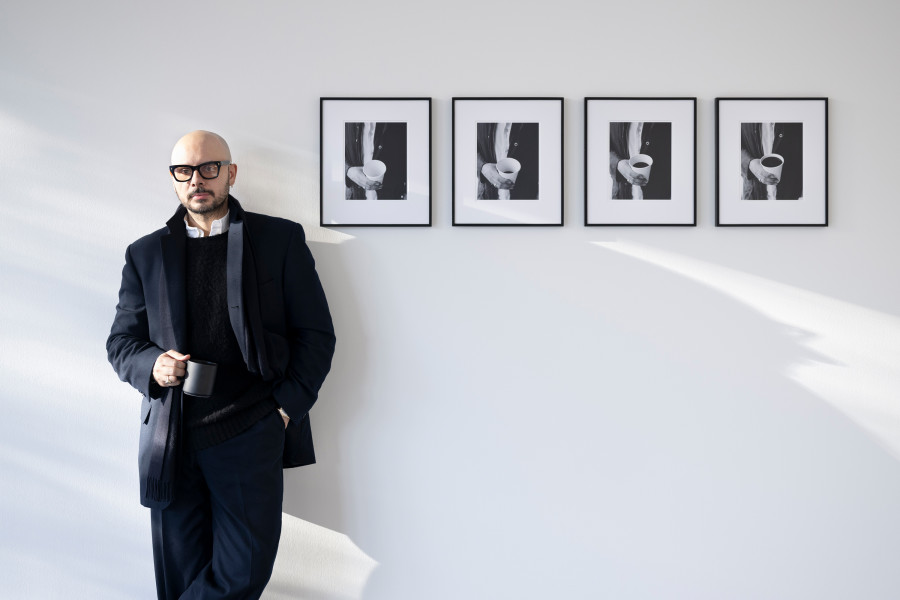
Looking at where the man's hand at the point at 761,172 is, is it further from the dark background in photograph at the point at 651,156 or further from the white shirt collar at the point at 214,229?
the white shirt collar at the point at 214,229

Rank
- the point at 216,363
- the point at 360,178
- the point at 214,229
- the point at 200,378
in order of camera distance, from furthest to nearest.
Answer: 1. the point at 360,178
2. the point at 214,229
3. the point at 216,363
4. the point at 200,378

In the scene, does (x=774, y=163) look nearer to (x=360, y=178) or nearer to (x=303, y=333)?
(x=360, y=178)

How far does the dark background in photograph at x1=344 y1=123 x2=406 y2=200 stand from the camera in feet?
7.29

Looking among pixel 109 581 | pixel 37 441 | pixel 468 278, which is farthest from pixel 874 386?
pixel 37 441

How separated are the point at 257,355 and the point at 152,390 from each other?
0.32 metres

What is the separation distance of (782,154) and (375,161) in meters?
1.40

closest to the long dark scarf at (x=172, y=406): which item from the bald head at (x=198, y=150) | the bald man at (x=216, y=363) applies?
the bald man at (x=216, y=363)

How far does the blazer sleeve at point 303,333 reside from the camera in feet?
6.50

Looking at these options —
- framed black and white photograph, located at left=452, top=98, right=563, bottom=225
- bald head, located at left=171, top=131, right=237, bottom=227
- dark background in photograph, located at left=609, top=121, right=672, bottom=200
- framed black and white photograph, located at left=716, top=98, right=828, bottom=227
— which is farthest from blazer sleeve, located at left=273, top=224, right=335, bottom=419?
framed black and white photograph, located at left=716, top=98, right=828, bottom=227

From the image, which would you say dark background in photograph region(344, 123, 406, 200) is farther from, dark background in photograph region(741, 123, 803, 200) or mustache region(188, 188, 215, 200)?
dark background in photograph region(741, 123, 803, 200)

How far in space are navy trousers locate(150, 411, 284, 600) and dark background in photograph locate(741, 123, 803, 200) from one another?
177 centimetres

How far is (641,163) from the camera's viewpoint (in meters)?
2.25

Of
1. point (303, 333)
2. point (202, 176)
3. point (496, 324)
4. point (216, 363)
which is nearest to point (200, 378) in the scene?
point (216, 363)

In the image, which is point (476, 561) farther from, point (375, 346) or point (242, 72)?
point (242, 72)
